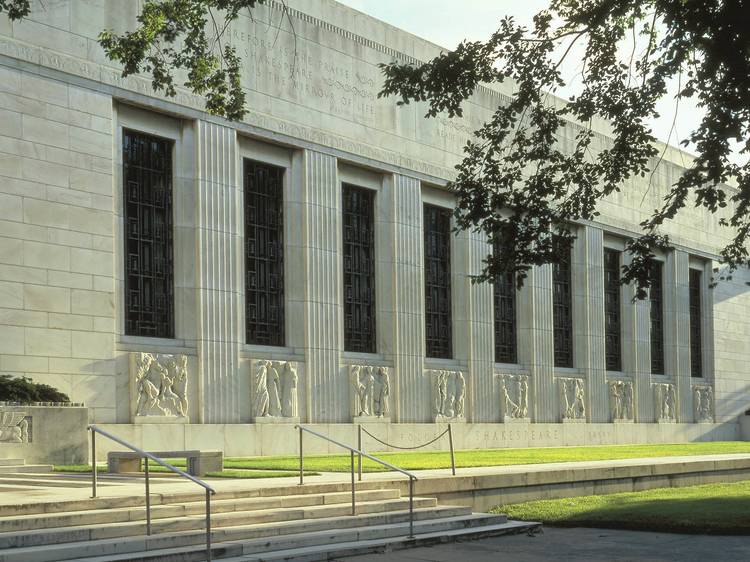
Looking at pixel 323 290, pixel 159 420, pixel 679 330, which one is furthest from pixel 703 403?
pixel 159 420

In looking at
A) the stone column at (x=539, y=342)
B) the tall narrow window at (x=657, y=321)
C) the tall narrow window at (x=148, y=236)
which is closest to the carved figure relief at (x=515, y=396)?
the stone column at (x=539, y=342)

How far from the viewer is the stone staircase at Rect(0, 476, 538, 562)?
12711 millimetres

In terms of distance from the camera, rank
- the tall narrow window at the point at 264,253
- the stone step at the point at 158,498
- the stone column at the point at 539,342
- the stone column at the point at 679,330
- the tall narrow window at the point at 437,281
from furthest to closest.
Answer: the stone column at the point at 679,330 < the stone column at the point at 539,342 < the tall narrow window at the point at 437,281 < the tall narrow window at the point at 264,253 < the stone step at the point at 158,498

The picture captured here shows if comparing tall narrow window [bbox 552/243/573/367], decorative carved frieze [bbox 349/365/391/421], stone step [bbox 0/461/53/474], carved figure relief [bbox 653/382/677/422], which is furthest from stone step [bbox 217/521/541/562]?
carved figure relief [bbox 653/382/677/422]

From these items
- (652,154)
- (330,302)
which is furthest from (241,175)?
(652,154)

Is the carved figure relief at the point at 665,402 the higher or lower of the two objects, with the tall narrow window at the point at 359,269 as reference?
lower

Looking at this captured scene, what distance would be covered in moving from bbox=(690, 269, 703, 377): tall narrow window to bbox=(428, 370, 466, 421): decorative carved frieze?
64.0 ft

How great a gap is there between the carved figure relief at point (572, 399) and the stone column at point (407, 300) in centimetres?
863

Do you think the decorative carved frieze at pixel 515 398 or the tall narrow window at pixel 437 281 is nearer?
the tall narrow window at pixel 437 281

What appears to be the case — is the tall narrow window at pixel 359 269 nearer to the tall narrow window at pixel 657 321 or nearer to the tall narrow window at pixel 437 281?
the tall narrow window at pixel 437 281

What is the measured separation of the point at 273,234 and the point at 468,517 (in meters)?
14.8

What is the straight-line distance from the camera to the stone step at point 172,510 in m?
12.9

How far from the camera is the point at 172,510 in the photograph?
47.9 ft

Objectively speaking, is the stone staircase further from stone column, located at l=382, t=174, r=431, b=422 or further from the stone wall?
stone column, located at l=382, t=174, r=431, b=422
